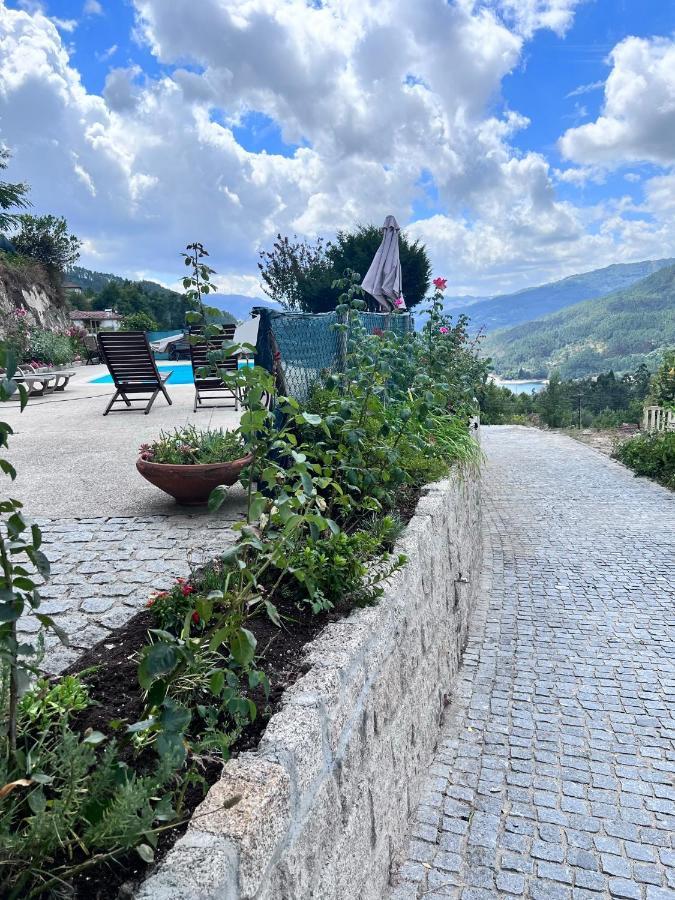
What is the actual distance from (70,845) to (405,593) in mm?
1518

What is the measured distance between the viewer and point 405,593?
7.88ft

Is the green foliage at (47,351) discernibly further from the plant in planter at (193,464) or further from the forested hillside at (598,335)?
the forested hillside at (598,335)

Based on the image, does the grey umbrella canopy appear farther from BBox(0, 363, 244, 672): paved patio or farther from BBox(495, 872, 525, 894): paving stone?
BBox(495, 872, 525, 894): paving stone

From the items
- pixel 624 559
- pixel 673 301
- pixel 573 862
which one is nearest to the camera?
pixel 573 862

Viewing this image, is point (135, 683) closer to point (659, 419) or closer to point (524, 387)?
point (659, 419)

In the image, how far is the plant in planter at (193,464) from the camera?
3.63 meters

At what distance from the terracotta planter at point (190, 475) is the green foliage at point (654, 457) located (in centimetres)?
643

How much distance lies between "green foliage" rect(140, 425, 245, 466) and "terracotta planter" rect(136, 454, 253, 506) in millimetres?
63

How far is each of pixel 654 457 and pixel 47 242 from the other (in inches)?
858

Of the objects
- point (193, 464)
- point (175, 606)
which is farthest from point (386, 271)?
point (175, 606)

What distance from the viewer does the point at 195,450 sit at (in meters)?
3.75

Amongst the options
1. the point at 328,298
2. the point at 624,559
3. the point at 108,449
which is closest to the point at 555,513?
the point at 624,559

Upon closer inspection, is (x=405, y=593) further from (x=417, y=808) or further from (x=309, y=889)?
Answer: (x=309, y=889)

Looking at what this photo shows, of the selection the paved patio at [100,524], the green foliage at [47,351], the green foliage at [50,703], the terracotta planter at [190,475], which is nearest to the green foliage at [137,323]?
the green foliage at [47,351]
